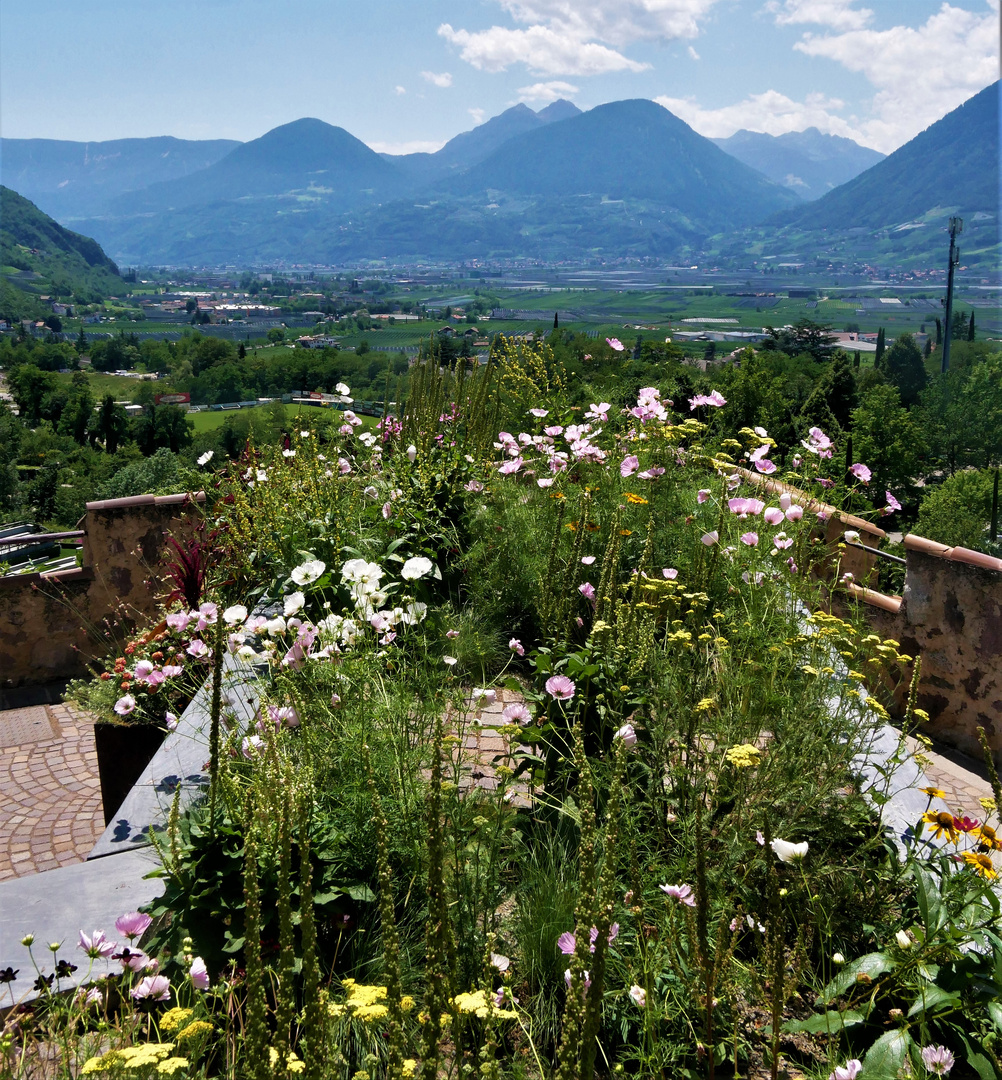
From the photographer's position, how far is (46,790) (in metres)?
5.28

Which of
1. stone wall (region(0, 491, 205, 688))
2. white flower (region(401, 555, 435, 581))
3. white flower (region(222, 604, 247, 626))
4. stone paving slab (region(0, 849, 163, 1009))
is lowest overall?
stone wall (region(0, 491, 205, 688))

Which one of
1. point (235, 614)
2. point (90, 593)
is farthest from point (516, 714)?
point (90, 593)

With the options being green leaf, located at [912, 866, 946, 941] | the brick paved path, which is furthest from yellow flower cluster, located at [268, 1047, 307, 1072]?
the brick paved path

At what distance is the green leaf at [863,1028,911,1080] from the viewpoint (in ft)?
5.68

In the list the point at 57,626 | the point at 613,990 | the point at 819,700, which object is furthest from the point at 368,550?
the point at 57,626

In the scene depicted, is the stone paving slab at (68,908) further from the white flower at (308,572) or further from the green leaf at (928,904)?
the green leaf at (928,904)

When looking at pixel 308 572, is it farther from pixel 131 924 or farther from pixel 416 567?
pixel 131 924

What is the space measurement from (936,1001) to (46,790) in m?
5.16

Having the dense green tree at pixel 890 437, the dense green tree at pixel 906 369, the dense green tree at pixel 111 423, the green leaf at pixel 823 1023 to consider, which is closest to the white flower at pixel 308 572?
the green leaf at pixel 823 1023

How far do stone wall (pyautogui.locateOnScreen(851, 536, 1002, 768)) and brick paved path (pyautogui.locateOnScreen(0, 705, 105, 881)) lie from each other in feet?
16.0

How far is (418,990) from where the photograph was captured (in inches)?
75.7

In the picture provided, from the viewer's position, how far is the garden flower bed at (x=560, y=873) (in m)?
1.33

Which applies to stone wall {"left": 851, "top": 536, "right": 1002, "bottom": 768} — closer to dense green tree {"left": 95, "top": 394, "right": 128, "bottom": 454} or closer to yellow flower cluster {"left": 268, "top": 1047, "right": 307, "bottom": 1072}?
yellow flower cluster {"left": 268, "top": 1047, "right": 307, "bottom": 1072}

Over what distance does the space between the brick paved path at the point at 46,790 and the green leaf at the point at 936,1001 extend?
3.93m
